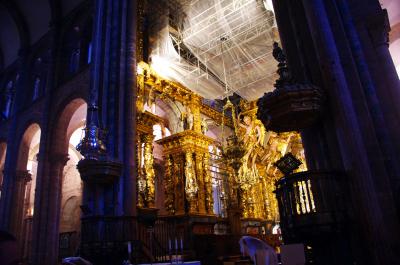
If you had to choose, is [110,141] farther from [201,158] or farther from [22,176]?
[22,176]

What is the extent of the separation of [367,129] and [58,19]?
50.1ft

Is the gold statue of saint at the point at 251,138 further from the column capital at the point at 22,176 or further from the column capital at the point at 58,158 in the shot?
the column capital at the point at 22,176

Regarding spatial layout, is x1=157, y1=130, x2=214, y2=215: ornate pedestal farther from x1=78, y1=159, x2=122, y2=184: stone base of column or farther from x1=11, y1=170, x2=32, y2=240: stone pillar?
x1=11, y1=170, x2=32, y2=240: stone pillar

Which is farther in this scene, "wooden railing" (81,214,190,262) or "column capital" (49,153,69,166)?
"column capital" (49,153,69,166)

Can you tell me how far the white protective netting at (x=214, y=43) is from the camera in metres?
A: 15.0

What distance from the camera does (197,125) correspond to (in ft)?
50.5

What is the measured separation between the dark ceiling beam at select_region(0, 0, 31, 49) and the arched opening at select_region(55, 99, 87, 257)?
5.64 m

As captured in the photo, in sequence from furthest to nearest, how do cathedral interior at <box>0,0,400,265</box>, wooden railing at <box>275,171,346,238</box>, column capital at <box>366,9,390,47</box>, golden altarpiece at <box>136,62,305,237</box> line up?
1. golden altarpiece at <box>136,62,305,237</box>
2. column capital at <box>366,9,390,47</box>
3. cathedral interior at <box>0,0,400,265</box>
4. wooden railing at <box>275,171,346,238</box>

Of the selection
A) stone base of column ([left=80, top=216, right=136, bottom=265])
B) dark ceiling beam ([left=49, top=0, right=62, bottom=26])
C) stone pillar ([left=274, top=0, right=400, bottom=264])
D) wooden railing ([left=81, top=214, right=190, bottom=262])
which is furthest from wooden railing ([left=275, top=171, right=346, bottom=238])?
dark ceiling beam ([left=49, top=0, right=62, bottom=26])

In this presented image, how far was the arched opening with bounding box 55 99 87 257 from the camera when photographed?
45.4 ft

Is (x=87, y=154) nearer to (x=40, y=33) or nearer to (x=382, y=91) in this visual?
(x=382, y=91)

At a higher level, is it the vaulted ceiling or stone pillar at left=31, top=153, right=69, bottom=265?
the vaulted ceiling

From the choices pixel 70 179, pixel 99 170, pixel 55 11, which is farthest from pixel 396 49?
pixel 70 179

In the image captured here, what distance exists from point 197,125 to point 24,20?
11.2m
